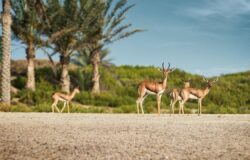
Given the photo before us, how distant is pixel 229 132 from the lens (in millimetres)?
10609

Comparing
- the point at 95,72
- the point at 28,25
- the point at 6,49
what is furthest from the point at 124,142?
the point at 95,72

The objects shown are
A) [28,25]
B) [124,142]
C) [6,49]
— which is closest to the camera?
[124,142]

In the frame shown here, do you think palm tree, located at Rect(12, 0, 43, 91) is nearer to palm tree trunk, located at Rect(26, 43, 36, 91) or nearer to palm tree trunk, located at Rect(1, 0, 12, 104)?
palm tree trunk, located at Rect(26, 43, 36, 91)

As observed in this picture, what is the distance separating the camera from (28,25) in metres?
31.2

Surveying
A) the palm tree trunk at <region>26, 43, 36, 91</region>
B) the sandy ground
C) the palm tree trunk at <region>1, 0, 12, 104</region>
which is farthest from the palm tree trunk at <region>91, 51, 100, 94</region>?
the sandy ground

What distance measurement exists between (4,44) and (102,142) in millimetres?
17275

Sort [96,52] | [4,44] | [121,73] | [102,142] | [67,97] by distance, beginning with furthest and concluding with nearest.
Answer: [121,73] < [96,52] < [4,44] < [67,97] < [102,142]

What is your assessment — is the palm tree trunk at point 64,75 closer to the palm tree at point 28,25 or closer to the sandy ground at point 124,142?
the palm tree at point 28,25

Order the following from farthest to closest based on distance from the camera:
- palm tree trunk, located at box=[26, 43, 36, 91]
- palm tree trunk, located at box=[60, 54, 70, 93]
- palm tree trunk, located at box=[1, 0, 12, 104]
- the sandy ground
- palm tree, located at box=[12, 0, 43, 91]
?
1. palm tree trunk, located at box=[60, 54, 70, 93]
2. palm tree trunk, located at box=[26, 43, 36, 91]
3. palm tree, located at box=[12, 0, 43, 91]
4. palm tree trunk, located at box=[1, 0, 12, 104]
5. the sandy ground

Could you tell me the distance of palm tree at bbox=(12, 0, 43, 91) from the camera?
30.7 m

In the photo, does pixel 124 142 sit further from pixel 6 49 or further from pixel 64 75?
pixel 64 75

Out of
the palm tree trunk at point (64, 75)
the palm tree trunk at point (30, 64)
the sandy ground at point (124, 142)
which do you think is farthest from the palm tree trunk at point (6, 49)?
the sandy ground at point (124, 142)

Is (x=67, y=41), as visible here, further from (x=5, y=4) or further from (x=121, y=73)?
(x=121, y=73)

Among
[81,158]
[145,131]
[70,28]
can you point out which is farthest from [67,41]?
[81,158]
